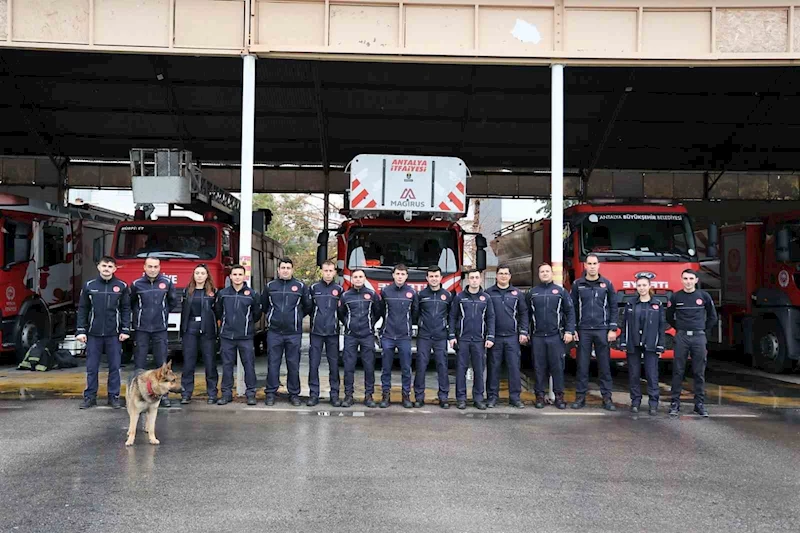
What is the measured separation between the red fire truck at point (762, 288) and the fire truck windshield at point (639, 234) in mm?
484

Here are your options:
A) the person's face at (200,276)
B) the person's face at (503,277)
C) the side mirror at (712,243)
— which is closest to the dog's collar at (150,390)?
the person's face at (200,276)

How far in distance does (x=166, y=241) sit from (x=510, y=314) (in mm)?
6606

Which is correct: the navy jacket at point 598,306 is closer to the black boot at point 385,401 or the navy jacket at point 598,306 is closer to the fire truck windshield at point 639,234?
the fire truck windshield at point 639,234

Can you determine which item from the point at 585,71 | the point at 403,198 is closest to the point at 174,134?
the point at 403,198

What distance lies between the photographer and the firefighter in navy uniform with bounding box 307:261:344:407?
871 centimetres

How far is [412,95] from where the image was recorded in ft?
48.9

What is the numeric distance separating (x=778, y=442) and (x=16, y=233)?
1196cm

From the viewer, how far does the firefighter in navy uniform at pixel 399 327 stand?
8.67 metres

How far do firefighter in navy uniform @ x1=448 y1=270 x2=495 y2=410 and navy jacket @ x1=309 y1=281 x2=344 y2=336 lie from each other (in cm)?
143

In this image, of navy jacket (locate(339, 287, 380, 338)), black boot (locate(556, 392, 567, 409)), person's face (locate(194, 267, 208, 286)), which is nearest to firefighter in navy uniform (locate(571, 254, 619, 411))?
black boot (locate(556, 392, 567, 409))

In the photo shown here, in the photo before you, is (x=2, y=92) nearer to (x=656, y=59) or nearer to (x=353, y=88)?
(x=353, y=88)

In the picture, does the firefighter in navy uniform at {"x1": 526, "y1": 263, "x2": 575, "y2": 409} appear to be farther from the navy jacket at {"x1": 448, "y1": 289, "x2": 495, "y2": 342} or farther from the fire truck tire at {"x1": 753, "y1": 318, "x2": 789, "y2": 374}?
the fire truck tire at {"x1": 753, "y1": 318, "x2": 789, "y2": 374}

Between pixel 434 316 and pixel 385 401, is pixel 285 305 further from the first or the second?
pixel 434 316

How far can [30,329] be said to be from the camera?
12719 mm
